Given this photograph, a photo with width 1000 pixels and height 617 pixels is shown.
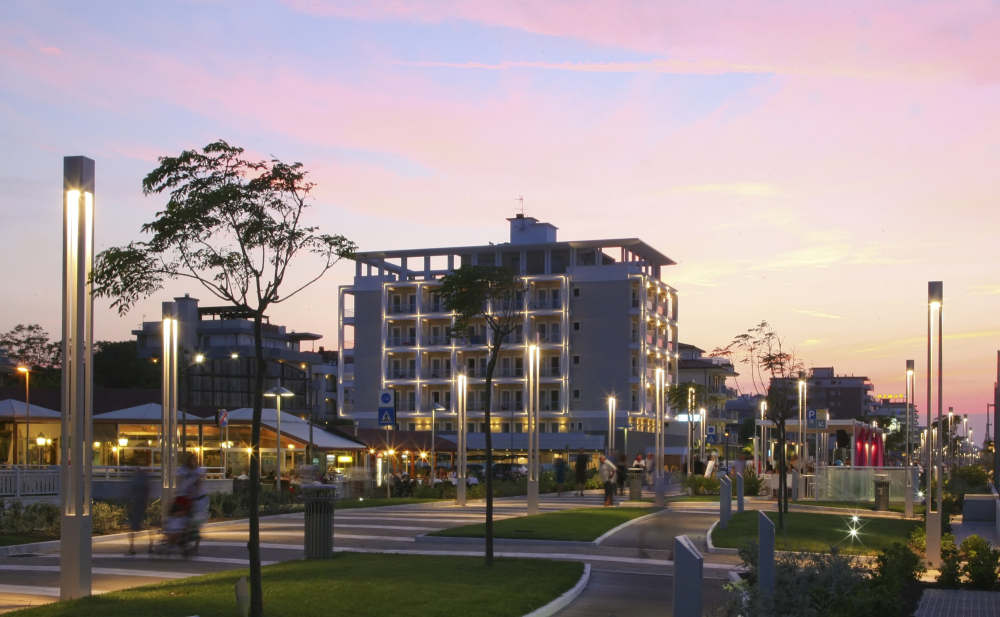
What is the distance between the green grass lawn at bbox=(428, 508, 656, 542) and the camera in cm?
2197

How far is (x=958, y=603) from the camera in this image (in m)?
14.3

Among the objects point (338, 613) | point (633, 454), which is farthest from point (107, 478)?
point (633, 454)

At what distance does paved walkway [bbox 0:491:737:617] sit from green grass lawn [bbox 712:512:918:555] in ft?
2.98

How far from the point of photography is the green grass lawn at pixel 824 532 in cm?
2038

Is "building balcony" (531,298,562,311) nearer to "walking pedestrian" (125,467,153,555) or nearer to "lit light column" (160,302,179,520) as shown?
"lit light column" (160,302,179,520)

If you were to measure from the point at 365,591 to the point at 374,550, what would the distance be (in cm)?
646

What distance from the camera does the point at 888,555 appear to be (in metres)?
14.9

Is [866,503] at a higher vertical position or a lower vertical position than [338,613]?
lower

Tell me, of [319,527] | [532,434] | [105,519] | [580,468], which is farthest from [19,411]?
[319,527]

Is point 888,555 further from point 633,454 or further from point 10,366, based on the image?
point 633,454

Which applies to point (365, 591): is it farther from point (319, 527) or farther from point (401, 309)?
point (401, 309)

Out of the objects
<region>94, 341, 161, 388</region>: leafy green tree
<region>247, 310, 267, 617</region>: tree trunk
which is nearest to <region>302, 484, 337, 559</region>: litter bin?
<region>247, 310, 267, 617</region>: tree trunk

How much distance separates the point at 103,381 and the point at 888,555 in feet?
314

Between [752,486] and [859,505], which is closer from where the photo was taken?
[859,505]
